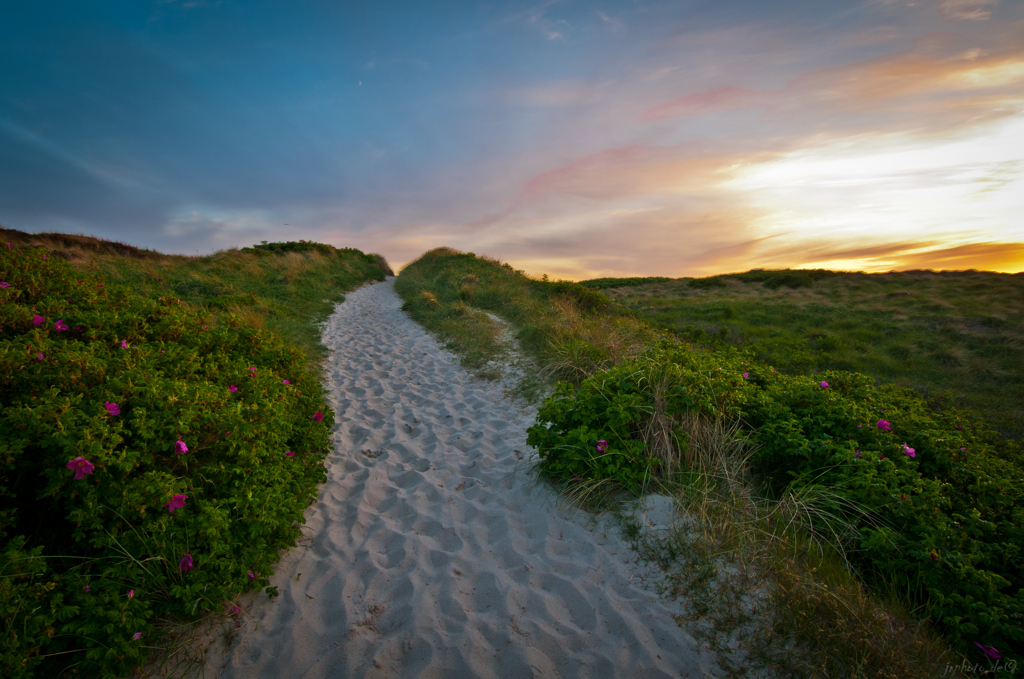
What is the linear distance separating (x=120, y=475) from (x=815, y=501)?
4558mm

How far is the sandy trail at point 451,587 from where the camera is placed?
2.24 metres

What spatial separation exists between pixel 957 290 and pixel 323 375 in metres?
18.1

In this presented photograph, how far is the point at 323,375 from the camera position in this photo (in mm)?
6992

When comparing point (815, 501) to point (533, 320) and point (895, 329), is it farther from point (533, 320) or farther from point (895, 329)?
point (895, 329)

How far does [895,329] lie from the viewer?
9.41 metres

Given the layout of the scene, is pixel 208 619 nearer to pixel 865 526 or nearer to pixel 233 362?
pixel 233 362

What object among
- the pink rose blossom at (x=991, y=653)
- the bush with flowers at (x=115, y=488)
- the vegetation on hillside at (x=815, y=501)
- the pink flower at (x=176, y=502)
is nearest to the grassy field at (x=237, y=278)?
the bush with flowers at (x=115, y=488)

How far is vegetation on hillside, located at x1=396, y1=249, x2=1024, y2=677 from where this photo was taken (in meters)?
2.09

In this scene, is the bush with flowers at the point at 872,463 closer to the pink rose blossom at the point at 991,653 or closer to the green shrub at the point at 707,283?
the pink rose blossom at the point at 991,653

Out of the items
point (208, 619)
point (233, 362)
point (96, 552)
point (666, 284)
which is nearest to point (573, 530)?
point (208, 619)


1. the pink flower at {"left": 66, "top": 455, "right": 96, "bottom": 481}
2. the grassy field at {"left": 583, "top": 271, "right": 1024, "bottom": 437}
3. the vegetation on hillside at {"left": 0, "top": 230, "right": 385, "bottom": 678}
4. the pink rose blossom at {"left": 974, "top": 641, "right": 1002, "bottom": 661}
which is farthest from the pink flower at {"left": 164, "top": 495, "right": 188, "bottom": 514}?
the grassy field at {"left": 583, "top": 271, "right": 1024, "bottom": 437}

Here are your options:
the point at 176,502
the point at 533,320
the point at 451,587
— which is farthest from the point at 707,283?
the point at 176,502

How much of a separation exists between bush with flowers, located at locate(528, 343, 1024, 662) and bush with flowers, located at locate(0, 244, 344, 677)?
7.35ft

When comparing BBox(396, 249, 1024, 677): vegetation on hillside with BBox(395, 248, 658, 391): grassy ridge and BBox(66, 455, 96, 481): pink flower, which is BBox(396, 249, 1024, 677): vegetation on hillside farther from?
BBox(66, 455, 96, 481): pink flower
